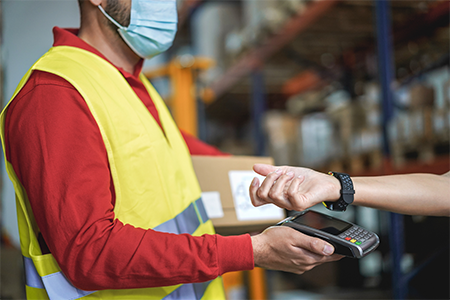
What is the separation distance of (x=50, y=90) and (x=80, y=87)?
0.08 metres

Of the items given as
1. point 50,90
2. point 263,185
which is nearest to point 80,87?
point 50,90

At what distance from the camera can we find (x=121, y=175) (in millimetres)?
1276

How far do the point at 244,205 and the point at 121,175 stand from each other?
0.78m

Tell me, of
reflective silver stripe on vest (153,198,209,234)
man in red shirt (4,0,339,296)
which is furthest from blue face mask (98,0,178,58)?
reflective silver stripe on vest (153,198,209,234)

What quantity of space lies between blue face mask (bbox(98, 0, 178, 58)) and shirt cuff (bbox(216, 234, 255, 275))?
34.6 inches

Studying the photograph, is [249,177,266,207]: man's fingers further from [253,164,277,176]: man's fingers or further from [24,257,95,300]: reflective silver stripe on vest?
[24,257,95,300]: reflective silver stripe on vest

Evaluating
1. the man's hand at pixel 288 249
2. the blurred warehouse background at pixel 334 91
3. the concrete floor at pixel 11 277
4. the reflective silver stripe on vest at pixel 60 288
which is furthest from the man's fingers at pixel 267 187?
the concrete floor at pixel 11 277

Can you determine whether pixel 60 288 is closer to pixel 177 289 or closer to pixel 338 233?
pixel 177 289

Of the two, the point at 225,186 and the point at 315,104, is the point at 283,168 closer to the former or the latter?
the point at 225,186

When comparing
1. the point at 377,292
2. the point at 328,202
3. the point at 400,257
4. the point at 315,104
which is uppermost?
the point at 328,202

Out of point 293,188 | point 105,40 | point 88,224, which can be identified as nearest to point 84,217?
point 88,224

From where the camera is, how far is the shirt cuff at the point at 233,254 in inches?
46.2

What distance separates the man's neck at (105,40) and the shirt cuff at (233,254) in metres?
0.88

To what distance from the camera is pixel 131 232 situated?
3.76ft
